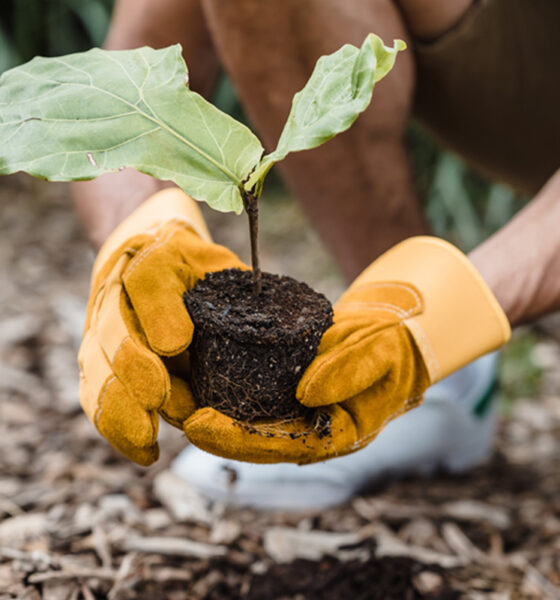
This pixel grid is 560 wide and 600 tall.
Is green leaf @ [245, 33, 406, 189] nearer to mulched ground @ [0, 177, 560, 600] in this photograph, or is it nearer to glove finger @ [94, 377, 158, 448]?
glove finger @ [94, 377, 158, 448]

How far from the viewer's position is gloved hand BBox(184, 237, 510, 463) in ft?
2.69

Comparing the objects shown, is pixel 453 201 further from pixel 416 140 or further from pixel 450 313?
pixel 450 313

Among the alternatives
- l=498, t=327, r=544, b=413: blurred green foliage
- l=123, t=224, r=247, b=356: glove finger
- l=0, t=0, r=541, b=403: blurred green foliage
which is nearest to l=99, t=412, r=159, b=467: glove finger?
l=123, t=224, r=247, b=356: glove finger

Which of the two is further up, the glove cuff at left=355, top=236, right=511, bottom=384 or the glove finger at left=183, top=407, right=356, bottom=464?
the glove cuff at left=355, top=236, right=511, bottom=384

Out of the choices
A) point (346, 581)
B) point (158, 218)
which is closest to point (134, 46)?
point (158, 218)

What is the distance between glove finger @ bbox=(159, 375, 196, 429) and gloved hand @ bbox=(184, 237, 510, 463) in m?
0.06

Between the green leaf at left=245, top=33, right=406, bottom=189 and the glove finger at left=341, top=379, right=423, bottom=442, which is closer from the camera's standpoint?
the green leaf at left=245, top=33, right=406, bottom=189

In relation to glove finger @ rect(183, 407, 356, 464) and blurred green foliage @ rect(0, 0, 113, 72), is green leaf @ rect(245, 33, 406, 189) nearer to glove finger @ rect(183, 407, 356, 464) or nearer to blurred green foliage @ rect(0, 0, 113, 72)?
glove finger @ rect(183, 407, 356, 464)

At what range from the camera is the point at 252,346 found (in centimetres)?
80

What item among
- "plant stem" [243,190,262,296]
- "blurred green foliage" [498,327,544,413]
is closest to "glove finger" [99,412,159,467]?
"plant stem" [243,190,262,296]

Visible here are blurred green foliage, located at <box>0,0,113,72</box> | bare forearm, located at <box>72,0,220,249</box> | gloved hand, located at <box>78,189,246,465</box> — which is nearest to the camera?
gloved hand, located at <box>78,189,246,465</box>

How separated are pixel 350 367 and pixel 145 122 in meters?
0.40

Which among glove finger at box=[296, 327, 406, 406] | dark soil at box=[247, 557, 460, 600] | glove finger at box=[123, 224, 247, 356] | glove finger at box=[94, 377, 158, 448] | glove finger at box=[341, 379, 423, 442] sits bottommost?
dark soil at box=[247, 557, 460, 600]

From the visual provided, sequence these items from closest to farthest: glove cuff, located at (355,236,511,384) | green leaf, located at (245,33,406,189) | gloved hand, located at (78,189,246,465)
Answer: green leaf, located at (245,33,406,189)
gloved hand, located at (78,189,246,465)
glove cuff, located at (355,236,511,384)
